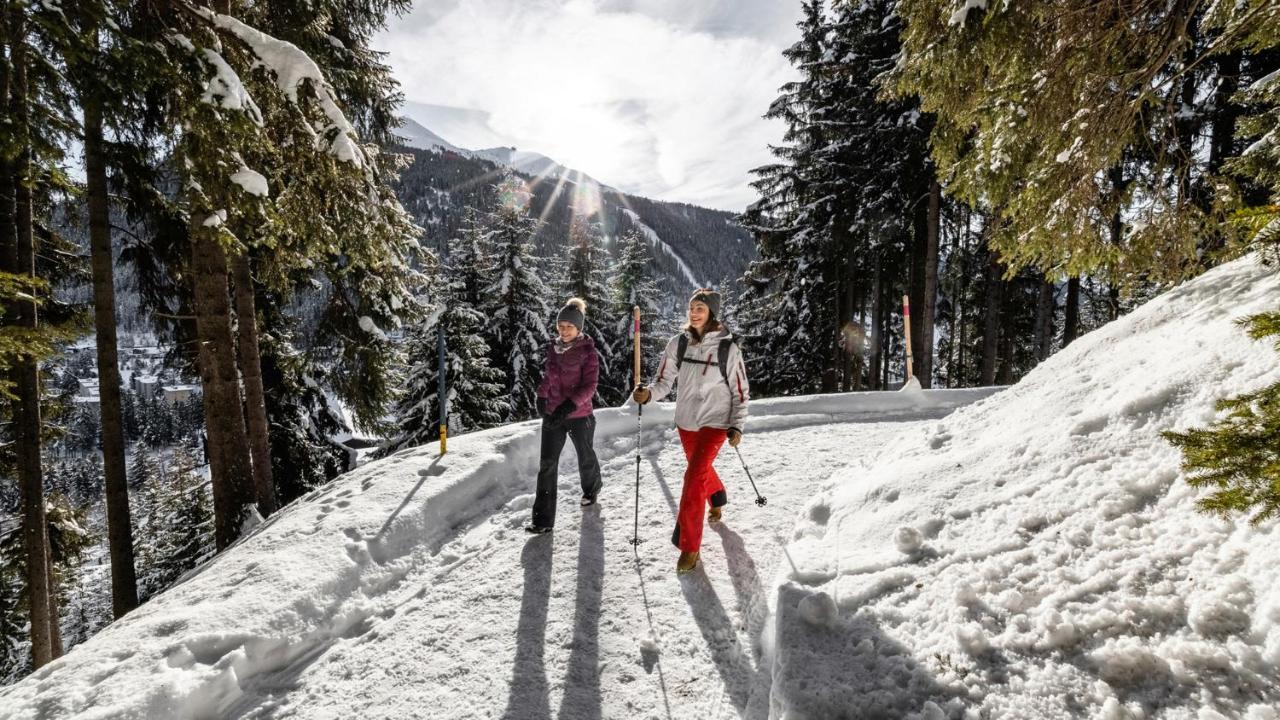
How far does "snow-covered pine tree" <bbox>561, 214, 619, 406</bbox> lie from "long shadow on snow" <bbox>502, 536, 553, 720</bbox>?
72.7ft

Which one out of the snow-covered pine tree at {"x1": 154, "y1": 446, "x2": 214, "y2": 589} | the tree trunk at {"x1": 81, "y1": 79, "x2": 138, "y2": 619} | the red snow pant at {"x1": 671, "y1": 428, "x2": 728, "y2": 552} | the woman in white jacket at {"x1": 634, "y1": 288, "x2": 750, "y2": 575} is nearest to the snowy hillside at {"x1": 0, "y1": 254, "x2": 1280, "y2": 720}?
the red snow pant at {"x1": 671, "y1": 428, "x2": 728, "y2": 552}

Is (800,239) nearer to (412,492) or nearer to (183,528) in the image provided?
(412,492)

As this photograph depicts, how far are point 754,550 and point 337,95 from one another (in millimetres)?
9531

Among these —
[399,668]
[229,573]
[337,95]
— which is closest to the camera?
[399,668]

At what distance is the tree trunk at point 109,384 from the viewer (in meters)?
7.90

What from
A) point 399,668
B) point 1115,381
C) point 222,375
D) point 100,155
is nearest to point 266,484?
point 222,375

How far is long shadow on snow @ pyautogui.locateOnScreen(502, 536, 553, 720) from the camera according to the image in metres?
3.01

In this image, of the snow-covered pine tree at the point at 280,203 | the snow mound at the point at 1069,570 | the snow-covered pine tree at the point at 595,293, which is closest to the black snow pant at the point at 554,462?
the snow mound at the point at 1069,570

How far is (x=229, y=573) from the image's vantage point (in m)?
4.40

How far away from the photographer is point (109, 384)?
27.3 feet

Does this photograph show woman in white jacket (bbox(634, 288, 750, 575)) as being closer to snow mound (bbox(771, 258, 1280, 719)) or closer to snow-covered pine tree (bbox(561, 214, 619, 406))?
snow mound (bbox(771, 258, 1280, 719))

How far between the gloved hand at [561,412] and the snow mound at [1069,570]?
8.01ft

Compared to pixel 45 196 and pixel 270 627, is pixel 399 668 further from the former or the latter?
pixel 45 196

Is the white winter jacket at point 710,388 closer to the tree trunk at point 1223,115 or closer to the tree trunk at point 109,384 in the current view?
the tree trunk at point 109,384
